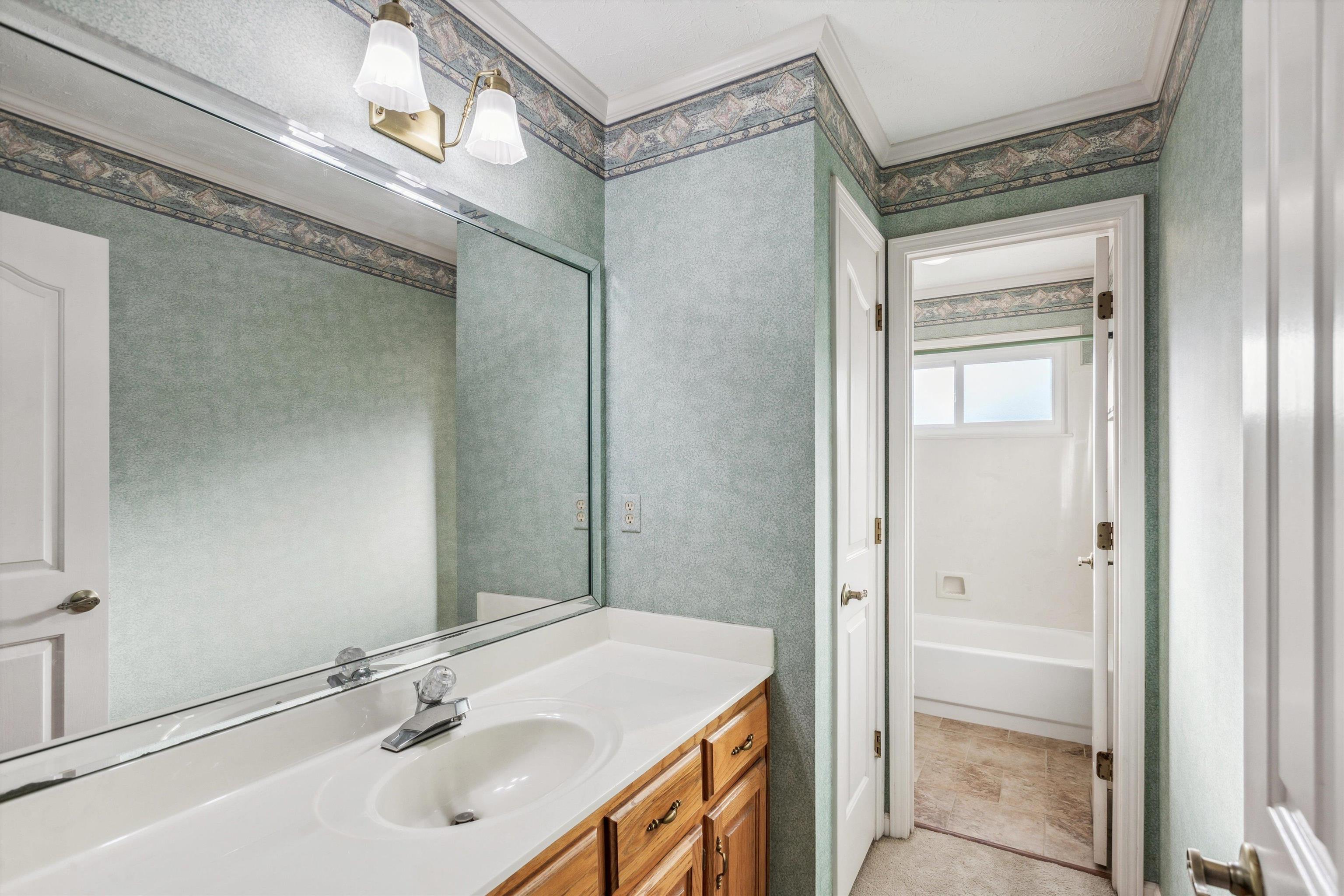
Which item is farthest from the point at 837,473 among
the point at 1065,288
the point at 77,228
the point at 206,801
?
the point at 1065,288

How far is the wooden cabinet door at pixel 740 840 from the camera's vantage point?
1400mm

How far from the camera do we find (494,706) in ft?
4.67

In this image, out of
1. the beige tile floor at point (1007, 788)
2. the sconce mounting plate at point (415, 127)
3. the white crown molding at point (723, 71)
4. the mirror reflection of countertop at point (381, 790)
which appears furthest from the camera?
the beige tile floor at point (1007, 788)

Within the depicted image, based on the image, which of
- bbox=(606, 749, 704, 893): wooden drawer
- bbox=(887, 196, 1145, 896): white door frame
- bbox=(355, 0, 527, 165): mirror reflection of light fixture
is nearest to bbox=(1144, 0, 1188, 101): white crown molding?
bbox=(887, 196, 1145, 896): white door frame

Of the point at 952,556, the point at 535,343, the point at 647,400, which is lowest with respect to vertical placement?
the point at 952,556

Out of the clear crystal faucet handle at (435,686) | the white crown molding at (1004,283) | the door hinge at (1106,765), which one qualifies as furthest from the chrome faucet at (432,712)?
the white crown molding at (1004,283)

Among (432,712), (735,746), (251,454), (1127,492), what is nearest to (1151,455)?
(1127,492)

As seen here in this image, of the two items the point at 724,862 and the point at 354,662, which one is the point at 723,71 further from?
the point at 724,862

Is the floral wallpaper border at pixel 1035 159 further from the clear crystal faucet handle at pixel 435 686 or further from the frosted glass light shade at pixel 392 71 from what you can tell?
the clear crystal faucet handle at pixel 435 686

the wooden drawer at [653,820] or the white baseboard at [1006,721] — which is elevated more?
the wooden drawer at [653,820]

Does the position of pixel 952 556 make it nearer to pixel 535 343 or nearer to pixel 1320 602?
pixel 535 343

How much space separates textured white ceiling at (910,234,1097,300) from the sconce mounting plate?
222 cm

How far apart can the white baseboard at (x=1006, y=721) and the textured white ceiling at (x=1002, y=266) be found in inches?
86.3

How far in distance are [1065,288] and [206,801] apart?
162 inches
